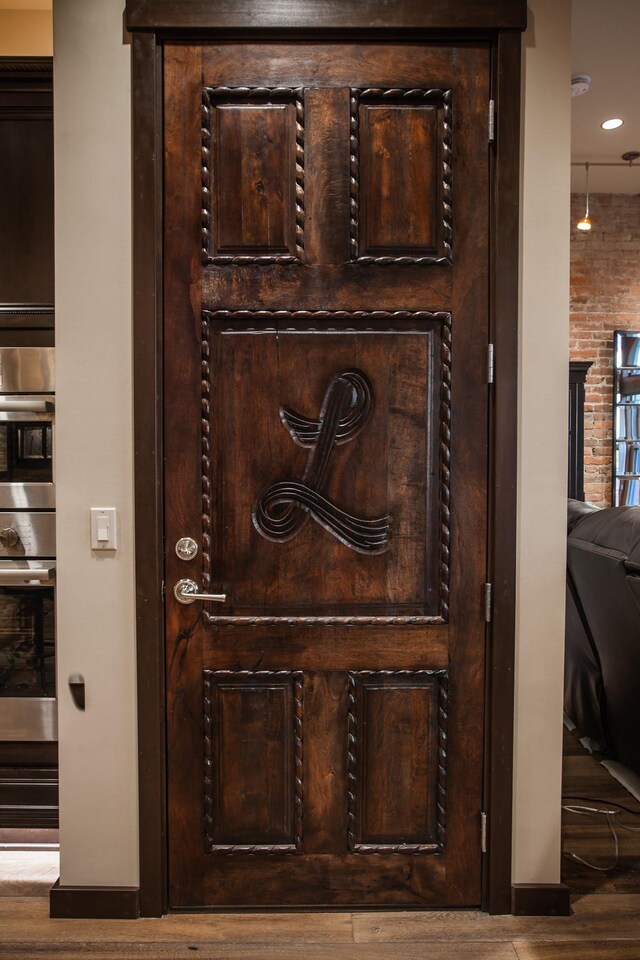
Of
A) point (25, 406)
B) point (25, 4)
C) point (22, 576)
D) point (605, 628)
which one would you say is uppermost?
point (25, 4)

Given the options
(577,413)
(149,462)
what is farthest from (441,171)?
(577,413)

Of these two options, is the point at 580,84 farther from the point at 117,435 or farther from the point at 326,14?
the point at 117,435

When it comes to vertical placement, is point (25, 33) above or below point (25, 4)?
below

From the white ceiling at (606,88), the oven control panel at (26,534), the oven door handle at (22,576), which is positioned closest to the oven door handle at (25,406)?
the oven control panel at (26,534)

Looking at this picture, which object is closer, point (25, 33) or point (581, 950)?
point (581, 950)

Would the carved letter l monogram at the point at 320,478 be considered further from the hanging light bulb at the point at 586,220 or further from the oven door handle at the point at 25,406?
the hanging light bulb at the point at 586,220

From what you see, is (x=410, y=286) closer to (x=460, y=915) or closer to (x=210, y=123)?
(x=210, y=123)

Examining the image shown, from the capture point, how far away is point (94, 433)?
1.92 meters

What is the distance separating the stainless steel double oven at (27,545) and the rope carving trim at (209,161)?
80 centimetres

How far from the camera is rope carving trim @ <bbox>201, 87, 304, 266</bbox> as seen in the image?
187 centimetres

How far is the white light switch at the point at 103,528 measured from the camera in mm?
1919

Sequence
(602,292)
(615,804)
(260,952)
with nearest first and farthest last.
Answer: (260,952), (615,804), (602,292)

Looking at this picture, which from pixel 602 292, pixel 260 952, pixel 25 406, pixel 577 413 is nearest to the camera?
pixel 260 952

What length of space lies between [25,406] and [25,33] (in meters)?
1.56
